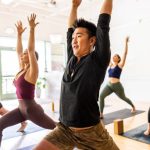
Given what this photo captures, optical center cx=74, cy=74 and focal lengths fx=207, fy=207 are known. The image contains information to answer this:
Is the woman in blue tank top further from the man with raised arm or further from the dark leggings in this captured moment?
the man with raised arm

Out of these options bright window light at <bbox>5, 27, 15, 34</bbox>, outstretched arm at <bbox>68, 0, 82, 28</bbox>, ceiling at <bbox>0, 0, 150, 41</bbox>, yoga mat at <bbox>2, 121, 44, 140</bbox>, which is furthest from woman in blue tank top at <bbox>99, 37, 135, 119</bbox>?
bright window light at <bbox>5, 27, 15, 34</bbox>

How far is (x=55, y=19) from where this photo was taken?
7.58m

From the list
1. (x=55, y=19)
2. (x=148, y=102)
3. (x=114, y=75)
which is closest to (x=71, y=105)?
(x=114, y=75)

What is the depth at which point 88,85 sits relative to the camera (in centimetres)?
119

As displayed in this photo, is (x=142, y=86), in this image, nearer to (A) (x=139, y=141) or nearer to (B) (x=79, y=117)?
(A) (x=139, y=141)

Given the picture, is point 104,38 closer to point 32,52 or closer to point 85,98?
point 85,98

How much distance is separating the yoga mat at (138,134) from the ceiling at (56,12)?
138 inches

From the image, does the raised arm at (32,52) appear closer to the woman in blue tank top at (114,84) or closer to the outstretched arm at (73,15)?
the outstretched arm at (73,15)

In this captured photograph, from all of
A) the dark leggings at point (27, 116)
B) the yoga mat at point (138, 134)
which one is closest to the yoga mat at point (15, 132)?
the dark leggings at point (27, 116)

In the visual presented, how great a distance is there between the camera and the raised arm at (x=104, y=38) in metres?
1.17

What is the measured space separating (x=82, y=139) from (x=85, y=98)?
0.81 feet

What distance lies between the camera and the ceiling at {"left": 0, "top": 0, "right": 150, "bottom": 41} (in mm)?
5809

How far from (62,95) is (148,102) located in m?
4.75

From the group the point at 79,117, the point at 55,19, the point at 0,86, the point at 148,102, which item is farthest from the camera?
the point at 55,19
